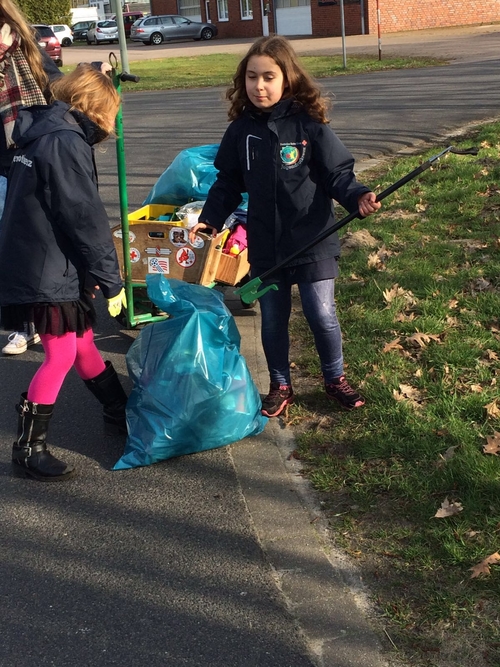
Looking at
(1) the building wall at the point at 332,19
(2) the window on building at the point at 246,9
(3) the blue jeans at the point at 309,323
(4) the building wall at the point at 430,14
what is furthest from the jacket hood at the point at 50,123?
(2) the window on building at the point at 246,9

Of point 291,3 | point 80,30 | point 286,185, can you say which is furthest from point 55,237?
point 80,30

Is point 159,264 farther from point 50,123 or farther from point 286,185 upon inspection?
point 50,123

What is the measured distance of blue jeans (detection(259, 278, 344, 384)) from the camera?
3730mm

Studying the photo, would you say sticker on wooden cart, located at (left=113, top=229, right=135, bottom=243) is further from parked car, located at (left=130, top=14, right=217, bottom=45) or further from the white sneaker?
parked car, located at (left=130, top=14, right=217, bottom=45)

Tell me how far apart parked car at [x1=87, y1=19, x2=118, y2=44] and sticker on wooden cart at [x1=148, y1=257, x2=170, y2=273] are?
1746 inches

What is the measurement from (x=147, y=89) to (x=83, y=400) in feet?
57.9

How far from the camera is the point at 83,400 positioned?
4.29 m

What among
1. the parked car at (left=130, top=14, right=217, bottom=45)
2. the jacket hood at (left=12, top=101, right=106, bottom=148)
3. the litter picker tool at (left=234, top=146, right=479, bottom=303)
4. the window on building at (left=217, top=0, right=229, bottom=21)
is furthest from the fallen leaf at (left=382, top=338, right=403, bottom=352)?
the window on building at (left=217, top=0, right=229, bottom=21)

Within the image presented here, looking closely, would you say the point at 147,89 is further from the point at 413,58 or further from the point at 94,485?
the point at 94,485

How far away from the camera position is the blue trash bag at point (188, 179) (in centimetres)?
523

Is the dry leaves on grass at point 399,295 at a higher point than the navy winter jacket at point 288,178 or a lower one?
lower

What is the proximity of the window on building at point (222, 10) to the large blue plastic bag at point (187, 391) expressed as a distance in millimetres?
44382

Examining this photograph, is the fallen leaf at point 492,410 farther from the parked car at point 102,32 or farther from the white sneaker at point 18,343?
the parked car at point 102,32

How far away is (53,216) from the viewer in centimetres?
321
